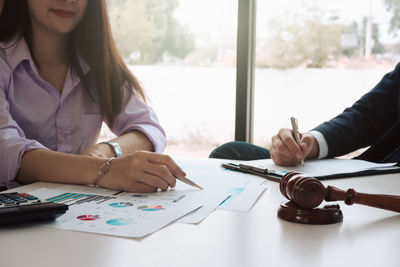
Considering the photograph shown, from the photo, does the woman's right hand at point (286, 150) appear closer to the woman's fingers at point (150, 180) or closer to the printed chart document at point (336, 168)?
the printed chart document at point (336, 168)

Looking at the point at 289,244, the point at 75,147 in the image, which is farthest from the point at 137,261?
the point at 75,147

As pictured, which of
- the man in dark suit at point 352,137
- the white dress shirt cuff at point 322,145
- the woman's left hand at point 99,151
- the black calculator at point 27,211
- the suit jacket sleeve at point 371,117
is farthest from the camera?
the suit jacket sleeve at point 371,117

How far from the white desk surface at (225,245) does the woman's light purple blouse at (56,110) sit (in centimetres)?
71

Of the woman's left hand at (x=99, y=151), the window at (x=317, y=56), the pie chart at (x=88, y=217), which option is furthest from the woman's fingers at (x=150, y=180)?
the window at (x=317, y=56)

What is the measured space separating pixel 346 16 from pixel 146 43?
128 centimetres

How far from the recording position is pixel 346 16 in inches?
104

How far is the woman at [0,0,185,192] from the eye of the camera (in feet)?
4.48

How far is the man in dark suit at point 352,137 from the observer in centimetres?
129

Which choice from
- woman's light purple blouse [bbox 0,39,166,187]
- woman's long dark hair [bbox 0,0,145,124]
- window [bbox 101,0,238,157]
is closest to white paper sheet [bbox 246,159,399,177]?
woman's light purple blouse [bbox 0,39,166,187]

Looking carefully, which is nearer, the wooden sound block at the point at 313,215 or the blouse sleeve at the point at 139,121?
the wooden sound block at the point at 313,215

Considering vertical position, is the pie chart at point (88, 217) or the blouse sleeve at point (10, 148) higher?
the blouse sleeve at point (10, 148)

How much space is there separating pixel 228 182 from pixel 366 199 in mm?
329

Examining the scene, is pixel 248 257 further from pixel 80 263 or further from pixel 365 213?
pixel 365 213

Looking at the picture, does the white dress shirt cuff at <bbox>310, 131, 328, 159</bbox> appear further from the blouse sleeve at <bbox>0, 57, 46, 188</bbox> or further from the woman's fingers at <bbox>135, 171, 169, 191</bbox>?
the blouse sleeve at <bbox>0, 57, 46, 188</bbox>
